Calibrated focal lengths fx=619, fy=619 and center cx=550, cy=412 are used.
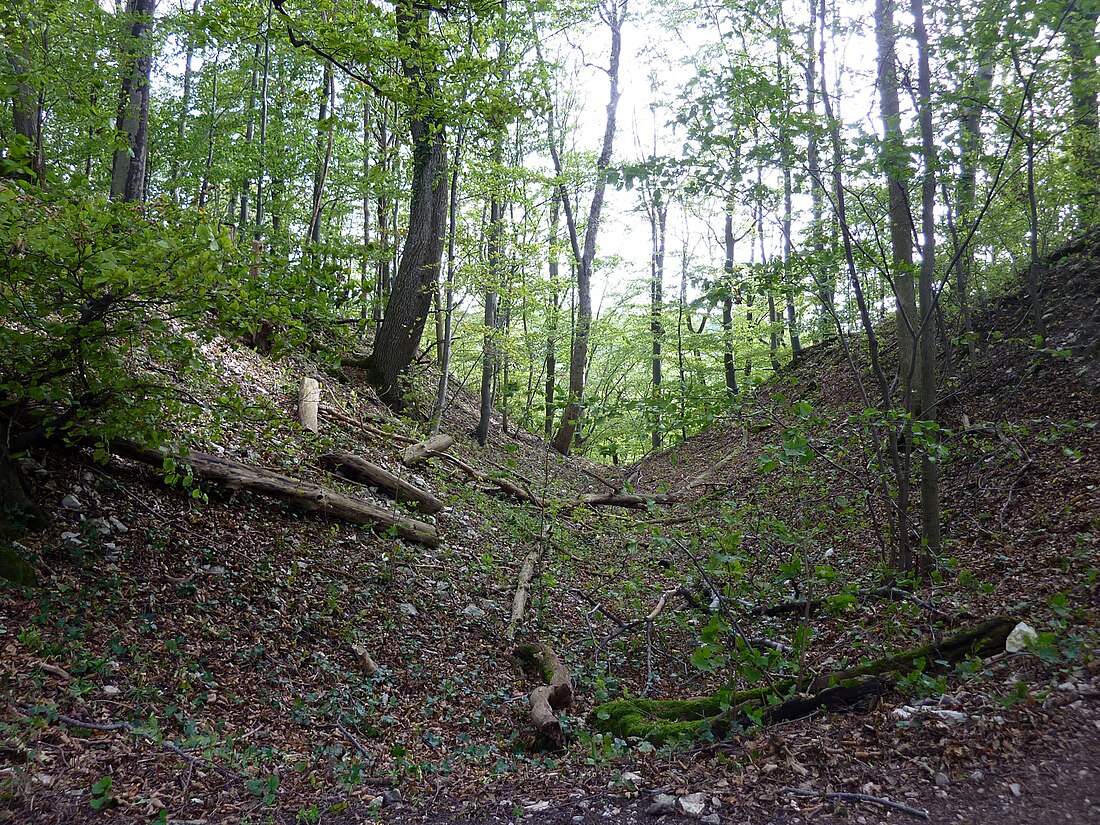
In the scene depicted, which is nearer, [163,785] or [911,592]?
[163,785]

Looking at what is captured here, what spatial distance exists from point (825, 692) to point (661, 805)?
4.53 feet

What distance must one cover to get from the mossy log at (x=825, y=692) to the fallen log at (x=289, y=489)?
3927mm

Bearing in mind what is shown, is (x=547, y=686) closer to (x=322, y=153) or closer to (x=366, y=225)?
(x=322, y=153)

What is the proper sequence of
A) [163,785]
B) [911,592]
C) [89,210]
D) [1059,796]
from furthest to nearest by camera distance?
1. [911,592]
2. [89,210]
3. [163,785]
4. [1059,796]

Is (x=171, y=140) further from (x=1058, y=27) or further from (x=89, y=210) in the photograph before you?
(x=1058, y=27)

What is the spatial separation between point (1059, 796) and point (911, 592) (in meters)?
2.93

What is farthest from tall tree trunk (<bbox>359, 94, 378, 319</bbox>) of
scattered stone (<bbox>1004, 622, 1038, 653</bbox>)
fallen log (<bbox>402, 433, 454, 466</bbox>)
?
scattered stone (<bbox>1004, 622, 1038, 653</bbox>)

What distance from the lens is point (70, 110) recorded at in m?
8.70

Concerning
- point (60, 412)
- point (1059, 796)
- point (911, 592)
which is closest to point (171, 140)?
point (60, 412)

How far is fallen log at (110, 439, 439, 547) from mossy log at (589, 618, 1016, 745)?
12.9 ft

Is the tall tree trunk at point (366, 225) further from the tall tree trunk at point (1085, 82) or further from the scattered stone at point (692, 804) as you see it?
the tall tree trunk at point (1085, 82)

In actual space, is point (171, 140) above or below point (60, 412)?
above

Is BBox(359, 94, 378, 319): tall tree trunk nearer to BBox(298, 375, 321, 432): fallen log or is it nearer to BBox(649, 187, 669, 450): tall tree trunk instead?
BBox(298, 375, 321, 432): fallen log

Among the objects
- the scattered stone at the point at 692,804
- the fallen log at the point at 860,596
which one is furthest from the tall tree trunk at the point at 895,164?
the scattered stone at the point at 692,804
